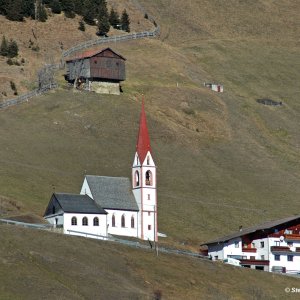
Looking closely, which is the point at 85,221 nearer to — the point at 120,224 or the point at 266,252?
the point at 120,224

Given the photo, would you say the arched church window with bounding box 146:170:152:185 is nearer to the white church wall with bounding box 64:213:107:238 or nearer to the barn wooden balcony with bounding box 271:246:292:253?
the white church wall with bounding box 64:213:107:238

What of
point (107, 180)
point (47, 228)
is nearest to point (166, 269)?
point (47, 228)

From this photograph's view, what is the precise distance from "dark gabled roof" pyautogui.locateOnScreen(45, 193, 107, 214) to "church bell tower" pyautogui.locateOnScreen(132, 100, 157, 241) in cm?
628

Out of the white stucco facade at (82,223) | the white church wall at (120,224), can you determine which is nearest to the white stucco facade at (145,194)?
the white church wall at (120,224)

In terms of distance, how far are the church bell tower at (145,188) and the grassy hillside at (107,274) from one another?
16732 millimetres

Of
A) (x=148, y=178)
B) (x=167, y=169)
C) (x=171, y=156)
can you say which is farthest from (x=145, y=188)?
(x=171, y=156)

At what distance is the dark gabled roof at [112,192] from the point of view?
455 feet

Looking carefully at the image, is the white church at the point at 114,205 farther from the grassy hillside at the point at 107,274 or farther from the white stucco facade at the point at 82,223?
the grassy hillside at the point at 107,274

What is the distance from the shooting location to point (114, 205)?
139m

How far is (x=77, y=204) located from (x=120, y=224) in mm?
6933

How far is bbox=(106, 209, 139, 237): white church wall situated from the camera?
138 m

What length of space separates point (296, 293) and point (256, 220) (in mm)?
33442

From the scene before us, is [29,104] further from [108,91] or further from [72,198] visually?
[72,198]

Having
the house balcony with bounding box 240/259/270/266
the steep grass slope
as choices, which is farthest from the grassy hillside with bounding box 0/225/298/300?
the steep grass slope
